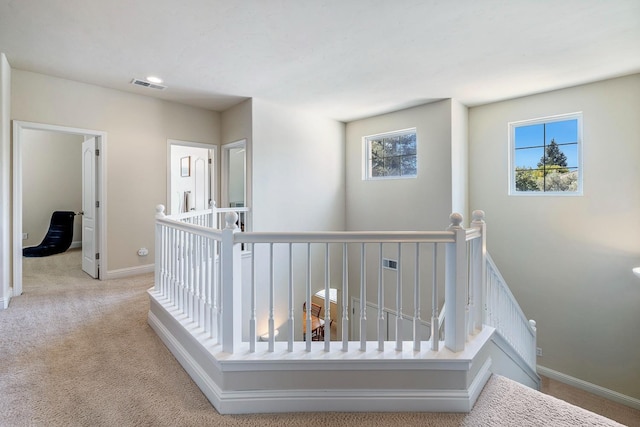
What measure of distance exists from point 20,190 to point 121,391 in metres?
2.95

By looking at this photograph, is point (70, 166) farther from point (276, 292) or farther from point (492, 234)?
point (492, 234)

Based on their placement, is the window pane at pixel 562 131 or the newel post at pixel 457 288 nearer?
the newel post at pixel 457 288

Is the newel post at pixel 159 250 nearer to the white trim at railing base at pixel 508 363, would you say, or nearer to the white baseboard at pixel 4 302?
the white baseboard at pixel 4 302

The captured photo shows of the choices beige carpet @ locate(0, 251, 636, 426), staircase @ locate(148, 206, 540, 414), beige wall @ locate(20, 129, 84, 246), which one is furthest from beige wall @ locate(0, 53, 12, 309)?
beige wall @ locate(20, 129, 84, 246)

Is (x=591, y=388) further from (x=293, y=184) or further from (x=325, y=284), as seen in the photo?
(x=293, y=184)

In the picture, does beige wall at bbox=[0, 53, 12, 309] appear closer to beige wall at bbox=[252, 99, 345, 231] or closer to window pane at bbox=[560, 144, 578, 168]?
beige wall at bbox=[252, 99, 345, 231]

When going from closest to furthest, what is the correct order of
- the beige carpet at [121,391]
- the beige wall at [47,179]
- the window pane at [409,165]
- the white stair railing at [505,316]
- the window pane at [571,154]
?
the beige carpet at [121,391] < the white stair railing at [505,316] < the window pane at [571,154] < the window pane at [409,165] < the beige wall at [47,179]

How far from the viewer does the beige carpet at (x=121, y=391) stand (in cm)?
157

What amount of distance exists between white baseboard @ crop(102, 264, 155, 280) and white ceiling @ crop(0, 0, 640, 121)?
2.42m

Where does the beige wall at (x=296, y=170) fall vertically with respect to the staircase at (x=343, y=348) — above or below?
above

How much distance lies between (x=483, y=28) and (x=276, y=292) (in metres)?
4.00

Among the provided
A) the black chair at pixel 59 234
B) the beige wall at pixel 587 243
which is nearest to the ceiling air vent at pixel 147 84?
the black chair at pixel 59 234

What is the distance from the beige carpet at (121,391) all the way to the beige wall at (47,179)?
390 cm

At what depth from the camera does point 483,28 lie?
98.7 inches
